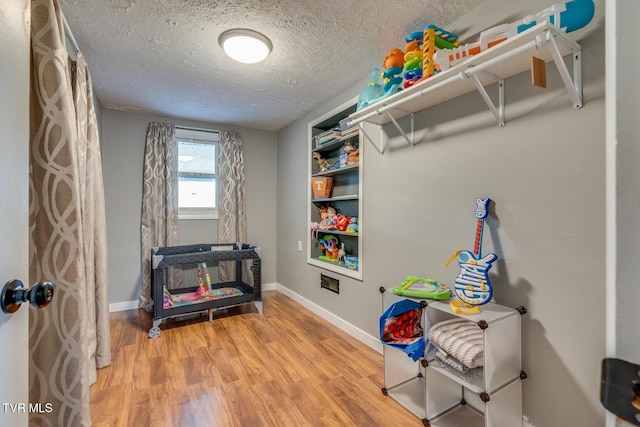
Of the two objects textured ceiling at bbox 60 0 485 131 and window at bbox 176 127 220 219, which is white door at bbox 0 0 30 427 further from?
window at bbox 176 127 220 219

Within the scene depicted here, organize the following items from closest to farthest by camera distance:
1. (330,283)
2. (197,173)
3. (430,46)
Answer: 1. (430,46)
2. (330,283)
3. (197,173)

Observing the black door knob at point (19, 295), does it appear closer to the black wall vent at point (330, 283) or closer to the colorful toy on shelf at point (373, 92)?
the colorful toy on shelf at point (373, 92)

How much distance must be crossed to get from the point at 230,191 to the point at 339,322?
6.65 ft

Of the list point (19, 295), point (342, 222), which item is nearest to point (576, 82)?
point (342, 222)

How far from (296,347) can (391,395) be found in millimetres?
839

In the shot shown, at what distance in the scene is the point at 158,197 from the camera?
319cm

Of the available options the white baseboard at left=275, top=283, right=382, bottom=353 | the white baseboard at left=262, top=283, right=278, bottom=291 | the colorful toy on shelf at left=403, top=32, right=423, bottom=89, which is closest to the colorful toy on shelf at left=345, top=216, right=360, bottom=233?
the white baseboard at left=275, top=283, right=382, bottom=353

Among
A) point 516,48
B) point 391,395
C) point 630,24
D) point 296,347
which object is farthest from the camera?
point 296,347

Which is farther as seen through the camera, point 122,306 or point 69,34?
point 122,306

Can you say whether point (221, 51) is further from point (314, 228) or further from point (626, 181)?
point (626, 181)

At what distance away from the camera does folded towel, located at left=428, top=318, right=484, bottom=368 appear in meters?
1.29

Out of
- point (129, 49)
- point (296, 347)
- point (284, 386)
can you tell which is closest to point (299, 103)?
point (129, 49)

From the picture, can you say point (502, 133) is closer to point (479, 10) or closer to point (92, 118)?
point (479, 10)

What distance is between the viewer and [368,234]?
233 cm
